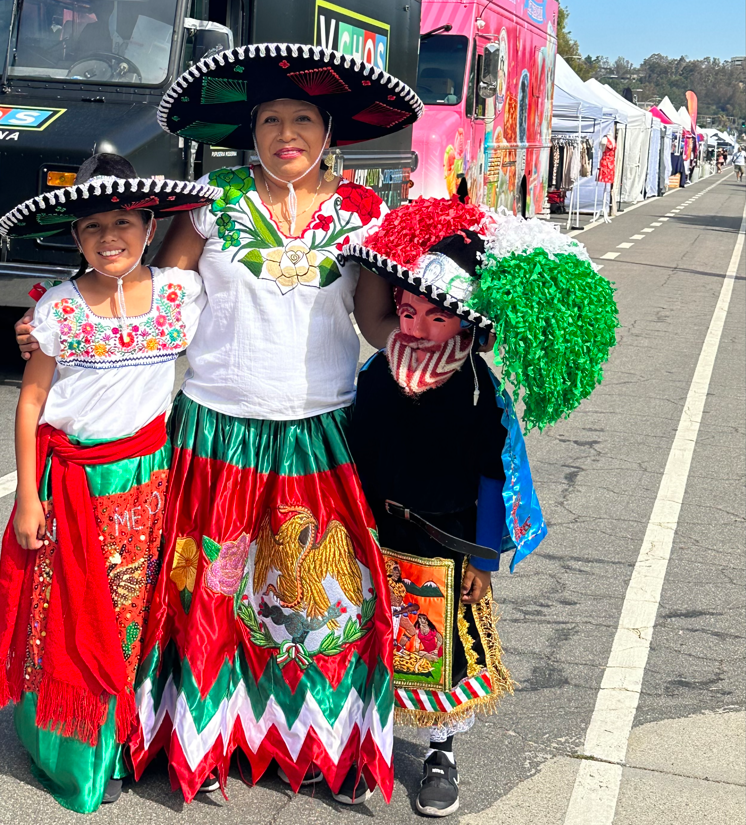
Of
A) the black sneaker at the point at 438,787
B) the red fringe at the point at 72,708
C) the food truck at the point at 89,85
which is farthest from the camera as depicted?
the food truck at the point at 89,85

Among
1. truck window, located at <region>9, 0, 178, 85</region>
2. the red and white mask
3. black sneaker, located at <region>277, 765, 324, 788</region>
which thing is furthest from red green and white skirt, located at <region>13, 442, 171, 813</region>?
truck window, located at <region>9, 0, 178, 85</region>

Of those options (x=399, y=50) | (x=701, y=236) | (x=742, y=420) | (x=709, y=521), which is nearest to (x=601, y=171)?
(x=701, y=236)

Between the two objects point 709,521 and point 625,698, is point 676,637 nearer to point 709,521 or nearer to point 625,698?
point 625,698

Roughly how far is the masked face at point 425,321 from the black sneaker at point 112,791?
4.35 feet

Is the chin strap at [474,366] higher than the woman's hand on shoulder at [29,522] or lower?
higher

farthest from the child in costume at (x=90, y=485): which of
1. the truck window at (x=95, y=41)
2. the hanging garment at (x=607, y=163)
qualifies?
the hanging garment at (x=607, y=163)

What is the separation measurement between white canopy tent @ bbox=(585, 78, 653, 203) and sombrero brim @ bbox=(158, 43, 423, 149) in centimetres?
2741

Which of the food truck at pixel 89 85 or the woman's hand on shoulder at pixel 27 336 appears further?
the food truck at pixel 89 85

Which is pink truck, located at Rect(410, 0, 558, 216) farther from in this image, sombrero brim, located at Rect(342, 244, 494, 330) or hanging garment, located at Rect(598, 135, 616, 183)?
sombrero brim, located at Rect(342, 244, 494, 330)

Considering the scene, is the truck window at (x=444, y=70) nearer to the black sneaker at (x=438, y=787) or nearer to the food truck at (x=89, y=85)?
the food truck at (x=89, y=85)

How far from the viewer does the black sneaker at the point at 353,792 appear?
112 inches

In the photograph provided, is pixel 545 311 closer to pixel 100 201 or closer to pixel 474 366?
pixel 474 366

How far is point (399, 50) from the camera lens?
10.7 metres

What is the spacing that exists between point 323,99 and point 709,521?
3.31 meters
